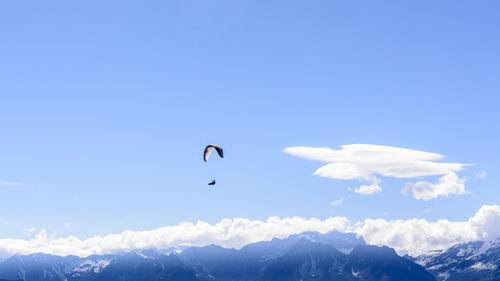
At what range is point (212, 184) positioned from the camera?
14188 cm

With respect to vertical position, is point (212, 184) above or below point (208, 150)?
below

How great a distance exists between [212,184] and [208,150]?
17.8 meters

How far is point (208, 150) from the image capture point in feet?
518

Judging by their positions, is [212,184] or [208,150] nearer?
[212,184]
